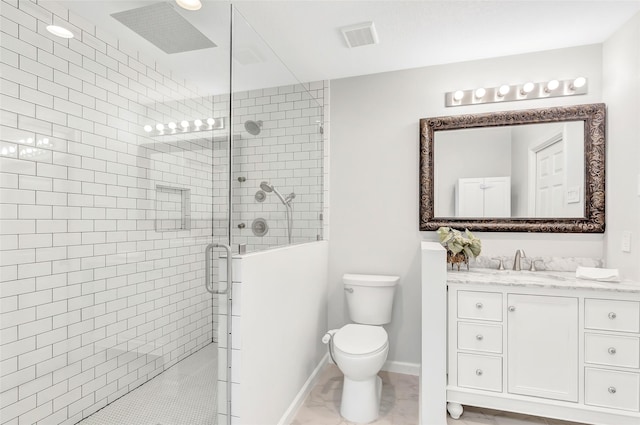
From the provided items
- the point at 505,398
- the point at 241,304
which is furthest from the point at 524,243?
the point at 241,304

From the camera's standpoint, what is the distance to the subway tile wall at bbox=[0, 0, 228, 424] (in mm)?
1338

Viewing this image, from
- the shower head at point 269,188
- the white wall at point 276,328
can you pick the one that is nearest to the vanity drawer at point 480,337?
the white wall at point 276,328

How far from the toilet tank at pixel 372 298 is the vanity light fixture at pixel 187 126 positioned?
4.98 feet

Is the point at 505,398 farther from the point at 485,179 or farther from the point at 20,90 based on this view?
the point at 20,90

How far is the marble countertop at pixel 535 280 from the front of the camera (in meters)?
1.87

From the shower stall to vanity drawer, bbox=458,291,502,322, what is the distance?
1132 millimetres

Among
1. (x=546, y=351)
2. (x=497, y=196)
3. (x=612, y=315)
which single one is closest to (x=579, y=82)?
(x=497, y=196)

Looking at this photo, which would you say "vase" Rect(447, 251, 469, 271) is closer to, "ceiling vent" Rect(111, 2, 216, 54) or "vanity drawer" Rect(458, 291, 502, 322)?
"vanity drawer" Rect(458, 291, 502, 322)

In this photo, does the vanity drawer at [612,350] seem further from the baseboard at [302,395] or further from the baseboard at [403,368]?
the baseboard at [302,395]

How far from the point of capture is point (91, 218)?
150 centimetres

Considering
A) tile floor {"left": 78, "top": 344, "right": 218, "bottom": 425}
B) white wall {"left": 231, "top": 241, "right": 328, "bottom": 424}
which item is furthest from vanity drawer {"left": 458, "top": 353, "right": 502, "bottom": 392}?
tile floor {"left": 78, "top": 344, "right": 218, "bottom": 425}

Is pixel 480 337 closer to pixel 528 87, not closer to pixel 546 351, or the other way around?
pixel 546 351

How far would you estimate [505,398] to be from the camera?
6.56 ft

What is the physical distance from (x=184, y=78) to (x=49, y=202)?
2.66 ft
